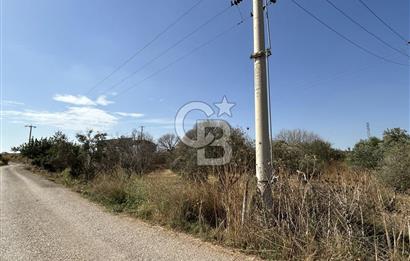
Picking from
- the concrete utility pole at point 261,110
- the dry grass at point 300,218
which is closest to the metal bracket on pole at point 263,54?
the concrete utility pole at point 261,110

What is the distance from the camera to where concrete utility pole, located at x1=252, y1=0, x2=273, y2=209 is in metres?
5.15

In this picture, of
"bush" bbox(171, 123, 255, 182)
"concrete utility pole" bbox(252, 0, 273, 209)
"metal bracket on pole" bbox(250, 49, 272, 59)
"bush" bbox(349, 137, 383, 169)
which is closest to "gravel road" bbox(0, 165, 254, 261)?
"concrete utility pole" bbox(252, 0, 273, 209)

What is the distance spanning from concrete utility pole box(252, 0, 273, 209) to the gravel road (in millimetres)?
1415

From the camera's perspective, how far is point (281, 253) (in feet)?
13.1

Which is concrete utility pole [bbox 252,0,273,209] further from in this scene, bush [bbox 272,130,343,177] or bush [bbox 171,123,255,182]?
bush [bbox 171,123,255,182]

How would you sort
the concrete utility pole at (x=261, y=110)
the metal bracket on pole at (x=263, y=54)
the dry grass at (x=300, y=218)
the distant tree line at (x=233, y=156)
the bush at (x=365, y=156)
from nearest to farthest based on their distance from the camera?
the dry grass at (x=300, y=218)
the concrete utility pole at (x=261, y=110)
the metal bracket on pole at (x=263, y=54)
the distant tree line at (x=233, y=156)
the bush at (x=365, y=156)

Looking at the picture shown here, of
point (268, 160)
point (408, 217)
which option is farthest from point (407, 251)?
point (268, 160)

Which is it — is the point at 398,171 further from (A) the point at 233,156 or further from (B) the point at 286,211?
(B) the point at 286,211

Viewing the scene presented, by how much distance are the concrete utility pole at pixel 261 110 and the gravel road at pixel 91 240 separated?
4.64 feet

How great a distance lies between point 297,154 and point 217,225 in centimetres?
1007

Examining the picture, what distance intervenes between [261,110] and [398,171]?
8605 millimetres

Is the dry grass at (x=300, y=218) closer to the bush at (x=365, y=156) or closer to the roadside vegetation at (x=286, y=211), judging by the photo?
the roadside vegetation at (x=286, y=211)

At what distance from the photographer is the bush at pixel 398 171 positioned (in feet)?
35.1

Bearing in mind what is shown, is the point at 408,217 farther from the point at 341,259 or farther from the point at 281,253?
the point at 281,253
